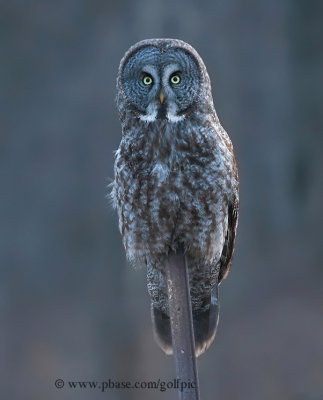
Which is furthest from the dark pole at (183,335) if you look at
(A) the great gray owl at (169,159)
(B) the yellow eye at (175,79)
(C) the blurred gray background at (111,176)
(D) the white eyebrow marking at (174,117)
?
(C) the blurred gray background at (111,176)

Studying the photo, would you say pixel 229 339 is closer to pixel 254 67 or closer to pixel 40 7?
pixel 254 67

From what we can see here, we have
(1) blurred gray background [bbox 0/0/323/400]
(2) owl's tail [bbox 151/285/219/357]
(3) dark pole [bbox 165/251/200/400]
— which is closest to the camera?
(3) dark pole [bbox 165/251/200/400]

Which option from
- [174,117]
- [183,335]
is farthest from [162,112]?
[183,335]

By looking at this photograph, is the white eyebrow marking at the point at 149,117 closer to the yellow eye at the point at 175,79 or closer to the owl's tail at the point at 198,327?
the yellow eye at the point at 175,79

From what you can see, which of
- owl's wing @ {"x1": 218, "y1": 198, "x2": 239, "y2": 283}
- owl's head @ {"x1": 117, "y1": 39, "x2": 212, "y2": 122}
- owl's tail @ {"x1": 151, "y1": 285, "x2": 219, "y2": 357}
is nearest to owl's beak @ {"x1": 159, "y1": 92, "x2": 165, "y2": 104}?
owl's head @ {"x1": 117, "y1": 39, "x2": 212, "y2": 122}

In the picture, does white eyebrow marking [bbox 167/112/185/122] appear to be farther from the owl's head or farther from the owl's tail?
the owl's tail

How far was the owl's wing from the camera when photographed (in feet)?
9.21

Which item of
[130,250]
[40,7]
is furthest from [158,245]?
[40,7]

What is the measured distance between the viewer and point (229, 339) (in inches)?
216

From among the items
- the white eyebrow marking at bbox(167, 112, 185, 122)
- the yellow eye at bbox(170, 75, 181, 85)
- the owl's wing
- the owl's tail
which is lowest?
the owl's tail

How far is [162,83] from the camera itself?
254cm

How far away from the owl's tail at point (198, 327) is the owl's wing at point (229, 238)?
0.28ft

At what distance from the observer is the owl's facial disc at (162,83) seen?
2529 mm

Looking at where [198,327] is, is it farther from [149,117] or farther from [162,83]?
[162,83]
